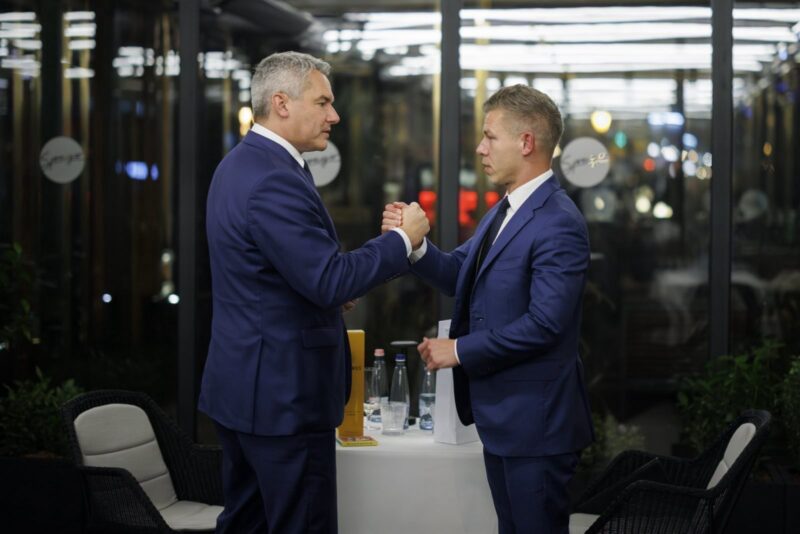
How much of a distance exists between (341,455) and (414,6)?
2.79 metres

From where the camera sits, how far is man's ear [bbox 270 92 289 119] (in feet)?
9.92

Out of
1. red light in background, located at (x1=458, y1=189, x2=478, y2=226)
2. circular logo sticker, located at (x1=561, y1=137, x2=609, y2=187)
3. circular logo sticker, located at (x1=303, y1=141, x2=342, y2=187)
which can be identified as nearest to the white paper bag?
red light in background, located at (x1=458, y1=189, x2=478, y2=226)

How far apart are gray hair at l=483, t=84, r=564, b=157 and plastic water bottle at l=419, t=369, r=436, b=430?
1.14m

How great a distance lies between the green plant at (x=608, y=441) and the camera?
5.05 metres

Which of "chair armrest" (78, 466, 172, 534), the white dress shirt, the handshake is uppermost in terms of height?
the white dress shirt

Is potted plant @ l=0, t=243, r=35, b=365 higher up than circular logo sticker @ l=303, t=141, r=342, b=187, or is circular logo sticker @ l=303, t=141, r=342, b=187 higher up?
circular logo sticker @ l=303, t=141, r=342, b=187

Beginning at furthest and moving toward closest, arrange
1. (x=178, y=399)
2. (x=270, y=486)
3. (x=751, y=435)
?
1. (x=178, y=399)
2. (x=751, y=435)
3. (x=270, y=486)

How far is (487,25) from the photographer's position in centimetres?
542

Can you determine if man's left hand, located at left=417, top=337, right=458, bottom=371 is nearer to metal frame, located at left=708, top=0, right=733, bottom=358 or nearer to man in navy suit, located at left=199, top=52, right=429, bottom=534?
man in navy suit, located at left=199, top=52, right=429, bottom=534

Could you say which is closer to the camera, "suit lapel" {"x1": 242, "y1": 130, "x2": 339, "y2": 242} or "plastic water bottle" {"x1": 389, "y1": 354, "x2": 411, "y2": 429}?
"suit lapel" {"x1": 242, "y1": 130, "x2": 339, "y2": 242}

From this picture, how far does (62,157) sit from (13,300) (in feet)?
2.56

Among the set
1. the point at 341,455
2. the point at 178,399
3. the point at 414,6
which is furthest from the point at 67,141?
the point at 341,455

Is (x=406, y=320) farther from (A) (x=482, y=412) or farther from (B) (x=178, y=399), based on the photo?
→ (A) (x=482, y=412)

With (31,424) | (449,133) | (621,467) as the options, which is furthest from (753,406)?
(31,424)
